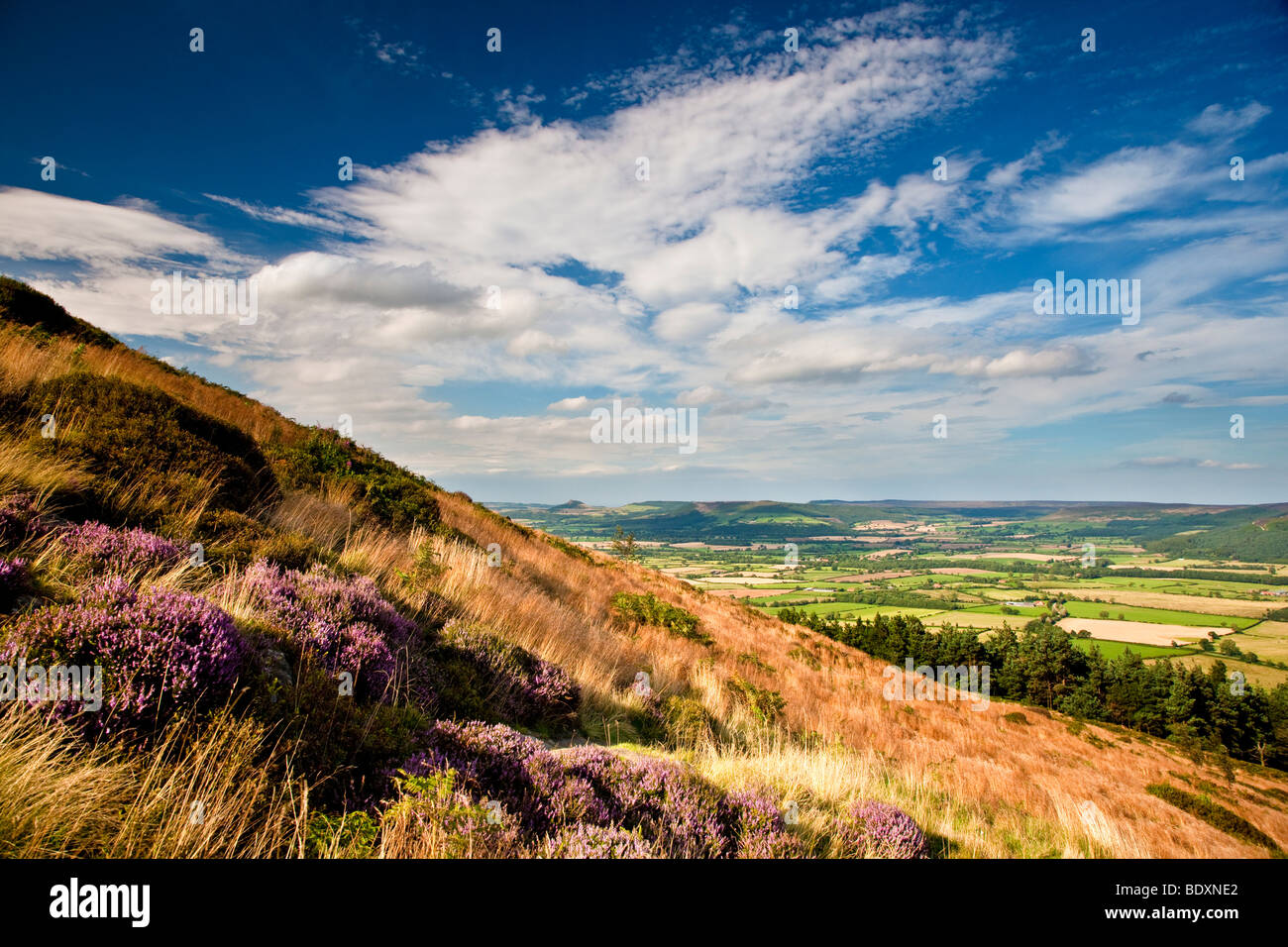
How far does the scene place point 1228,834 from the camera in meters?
15.9

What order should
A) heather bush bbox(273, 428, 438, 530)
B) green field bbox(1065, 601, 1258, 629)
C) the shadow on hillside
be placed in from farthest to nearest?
green field bbox(1065, 601, 1258, 629), heather bush bbox(273, 428, 438, 530), the shadow on hillside

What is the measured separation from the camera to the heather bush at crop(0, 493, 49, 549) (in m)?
4.17

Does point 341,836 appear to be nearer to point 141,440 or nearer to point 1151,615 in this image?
point 141,440

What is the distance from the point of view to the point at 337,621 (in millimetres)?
5062

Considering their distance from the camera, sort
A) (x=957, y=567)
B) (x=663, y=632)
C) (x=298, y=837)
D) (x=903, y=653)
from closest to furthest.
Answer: (x=298, y=837) → (x=663, y=632) → (x=903, y=653) → (x=957, y=567)

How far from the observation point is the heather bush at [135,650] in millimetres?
2850

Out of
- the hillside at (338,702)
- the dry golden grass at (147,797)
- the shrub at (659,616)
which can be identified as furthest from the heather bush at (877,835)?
the shrub at (659,616)

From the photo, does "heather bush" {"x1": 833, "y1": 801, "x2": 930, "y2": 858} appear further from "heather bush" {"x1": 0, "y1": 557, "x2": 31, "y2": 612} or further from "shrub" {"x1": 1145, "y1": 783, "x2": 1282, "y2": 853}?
"shrub" {"x1": 1145, "y1": 783, "x2": 1282, "y2": 853}

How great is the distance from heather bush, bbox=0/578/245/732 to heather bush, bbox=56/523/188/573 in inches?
52.4

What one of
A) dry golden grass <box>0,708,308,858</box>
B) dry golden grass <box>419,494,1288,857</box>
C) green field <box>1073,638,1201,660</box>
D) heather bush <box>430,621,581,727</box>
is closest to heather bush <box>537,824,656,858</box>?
dry golden grass <box>0,708,308,858</box>
